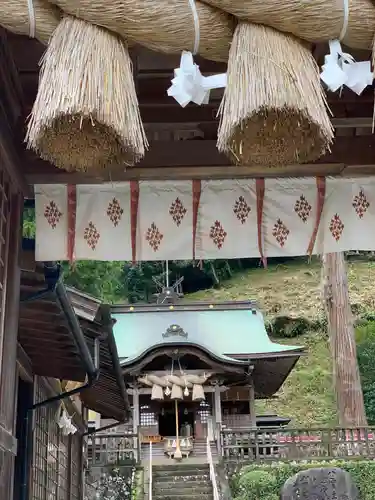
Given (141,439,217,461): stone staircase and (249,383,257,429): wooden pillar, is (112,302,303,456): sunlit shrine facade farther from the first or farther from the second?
(141,439,217,461): stone staircase

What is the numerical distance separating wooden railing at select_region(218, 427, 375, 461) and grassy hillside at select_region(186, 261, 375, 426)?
11361 mm

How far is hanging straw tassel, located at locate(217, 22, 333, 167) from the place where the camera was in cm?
224

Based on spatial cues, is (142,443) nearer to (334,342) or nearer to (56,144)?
(334,342)

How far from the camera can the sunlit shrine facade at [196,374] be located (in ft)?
60.4

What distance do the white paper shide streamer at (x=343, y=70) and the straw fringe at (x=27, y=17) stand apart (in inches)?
42.3

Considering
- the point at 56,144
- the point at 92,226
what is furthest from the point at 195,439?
the point at 56,144

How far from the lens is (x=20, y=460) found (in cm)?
621

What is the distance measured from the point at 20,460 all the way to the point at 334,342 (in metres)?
14.4

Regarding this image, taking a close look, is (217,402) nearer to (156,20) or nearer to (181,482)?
(181,482)

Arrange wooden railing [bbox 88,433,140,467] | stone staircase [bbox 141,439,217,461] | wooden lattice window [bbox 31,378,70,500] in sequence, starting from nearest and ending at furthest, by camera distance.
→ wooden lattice window [bbox 31,378,70,500] < wooden railing [bbox 88,433,140,467] < stone staircase [bbox 141,439,217,461]

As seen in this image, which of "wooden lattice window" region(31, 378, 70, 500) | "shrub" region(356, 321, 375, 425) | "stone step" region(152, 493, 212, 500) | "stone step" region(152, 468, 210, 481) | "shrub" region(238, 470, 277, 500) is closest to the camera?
"wooden lattice window" region(31, 378, 70, 500)

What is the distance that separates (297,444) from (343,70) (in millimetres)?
14994

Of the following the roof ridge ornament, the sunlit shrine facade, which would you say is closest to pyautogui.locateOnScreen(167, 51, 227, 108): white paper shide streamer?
the sunlit shrine facade

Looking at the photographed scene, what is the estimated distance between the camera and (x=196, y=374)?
1889 cm
